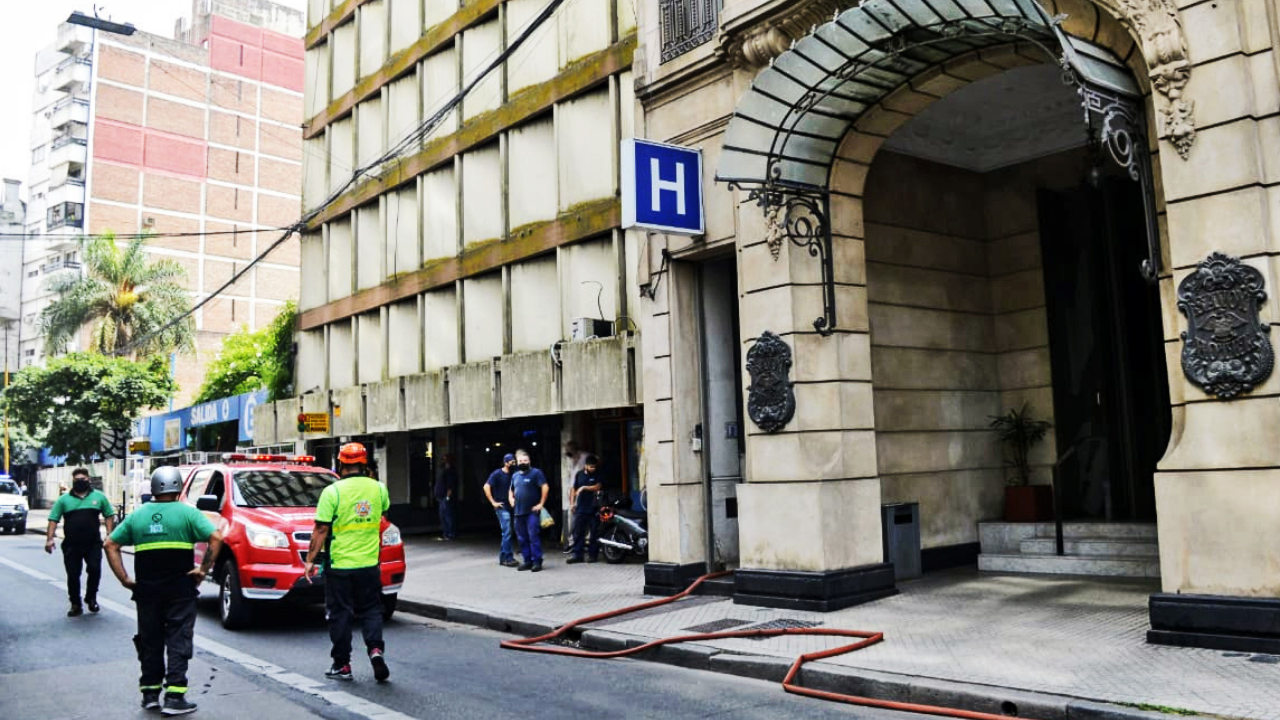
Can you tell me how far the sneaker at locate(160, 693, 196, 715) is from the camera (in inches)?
274

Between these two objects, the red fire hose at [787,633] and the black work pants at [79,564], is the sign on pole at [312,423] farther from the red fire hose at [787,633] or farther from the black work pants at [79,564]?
the red fire hose at [787,633]

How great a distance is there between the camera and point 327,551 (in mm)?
7957

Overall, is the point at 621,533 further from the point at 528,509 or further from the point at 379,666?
the point at 379,666

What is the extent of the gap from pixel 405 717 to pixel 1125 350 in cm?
1023

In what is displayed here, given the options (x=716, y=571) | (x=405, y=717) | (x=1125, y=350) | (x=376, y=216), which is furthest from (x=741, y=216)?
(x=376, y=216)

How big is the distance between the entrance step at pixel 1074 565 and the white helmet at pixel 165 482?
9313 mm

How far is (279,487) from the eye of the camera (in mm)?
11859

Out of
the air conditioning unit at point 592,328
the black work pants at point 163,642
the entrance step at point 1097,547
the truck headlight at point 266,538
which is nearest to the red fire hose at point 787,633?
→ the truck headlight at point 266,538

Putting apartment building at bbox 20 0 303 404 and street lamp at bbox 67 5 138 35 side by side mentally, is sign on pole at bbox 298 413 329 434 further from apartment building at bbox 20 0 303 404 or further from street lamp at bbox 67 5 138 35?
apartment building at bbox 20 0 303 404

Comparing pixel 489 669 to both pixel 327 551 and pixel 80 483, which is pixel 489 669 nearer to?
pixel 327 551

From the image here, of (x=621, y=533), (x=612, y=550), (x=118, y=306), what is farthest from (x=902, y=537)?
(x=118, y=306)

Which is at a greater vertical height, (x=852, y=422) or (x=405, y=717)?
(x=852, y=422)

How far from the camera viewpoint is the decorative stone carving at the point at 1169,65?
7805 millimetres

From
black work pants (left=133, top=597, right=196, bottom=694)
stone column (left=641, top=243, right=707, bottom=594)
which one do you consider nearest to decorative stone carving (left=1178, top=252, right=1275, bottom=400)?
stone column (left=641, top=243, right=707, bottom=594)
